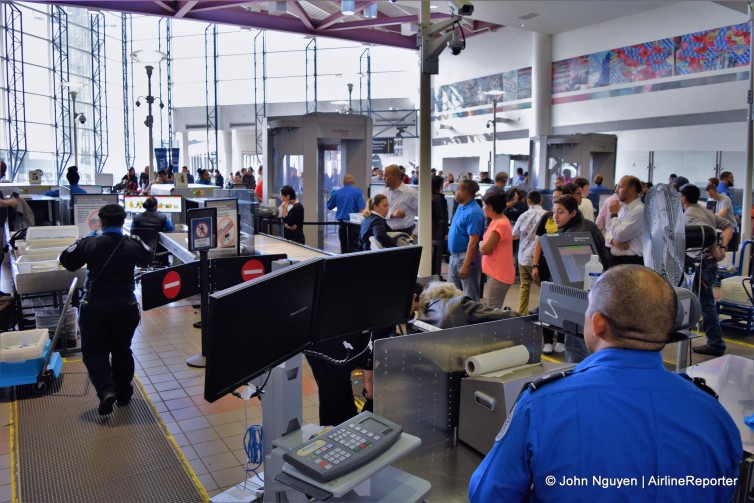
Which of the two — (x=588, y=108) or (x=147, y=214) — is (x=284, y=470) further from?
(x=588, y=108)

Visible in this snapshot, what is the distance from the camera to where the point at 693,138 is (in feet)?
46.4

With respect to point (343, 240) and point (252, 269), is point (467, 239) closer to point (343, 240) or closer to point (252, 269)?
point (252, 269)

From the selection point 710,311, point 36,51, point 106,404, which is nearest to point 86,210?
point 106,404

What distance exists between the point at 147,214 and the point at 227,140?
18368 millimetres

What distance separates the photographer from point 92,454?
3.82m

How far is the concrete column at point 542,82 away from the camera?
18.3 meters

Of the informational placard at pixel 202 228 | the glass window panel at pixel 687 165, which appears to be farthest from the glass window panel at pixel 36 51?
the glass window panel at pixel 687 165

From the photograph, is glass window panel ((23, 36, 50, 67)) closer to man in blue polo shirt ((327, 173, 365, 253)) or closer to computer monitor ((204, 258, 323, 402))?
man in blue polo shirt ((327, 173, 365, 253))

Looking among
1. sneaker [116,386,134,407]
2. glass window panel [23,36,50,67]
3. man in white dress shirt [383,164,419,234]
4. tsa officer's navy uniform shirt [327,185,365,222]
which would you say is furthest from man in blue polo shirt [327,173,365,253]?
glass window panel [23,36,50,67]

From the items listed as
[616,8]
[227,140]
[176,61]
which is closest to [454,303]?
[616,8]

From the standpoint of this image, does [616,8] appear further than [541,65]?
No

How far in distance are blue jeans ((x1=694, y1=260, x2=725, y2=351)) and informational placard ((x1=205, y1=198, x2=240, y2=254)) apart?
4.31 m

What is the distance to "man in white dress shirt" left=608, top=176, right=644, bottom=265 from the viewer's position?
5094 millimetres

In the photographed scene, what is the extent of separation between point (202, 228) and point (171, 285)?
93.8 inches
